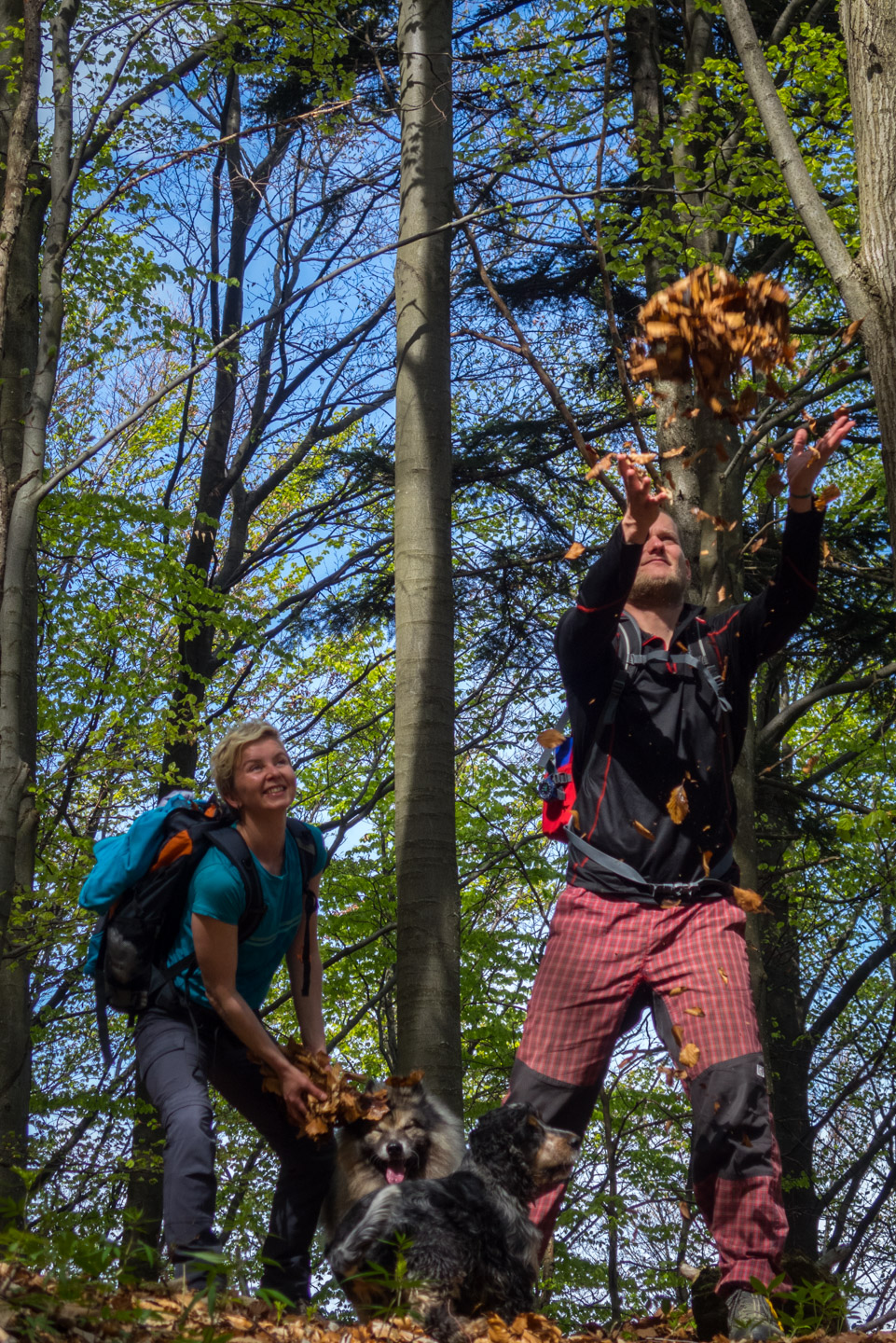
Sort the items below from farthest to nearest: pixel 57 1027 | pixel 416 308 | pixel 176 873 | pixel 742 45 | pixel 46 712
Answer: pixel 57 1027 < pixel 46 712 < pixel 416 308 < pixel 742 45 < pixel 176 873

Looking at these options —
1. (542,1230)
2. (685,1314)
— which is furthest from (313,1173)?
(685,1314)

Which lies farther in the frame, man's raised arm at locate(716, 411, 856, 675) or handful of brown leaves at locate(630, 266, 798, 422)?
handful of brown leaves at locate(630, 266, 798, 422)

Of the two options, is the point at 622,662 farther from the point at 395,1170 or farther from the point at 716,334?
the point at 395,1170

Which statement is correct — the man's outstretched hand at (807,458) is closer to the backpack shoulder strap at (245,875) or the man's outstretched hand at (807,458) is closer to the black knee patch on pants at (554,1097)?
the black knee patch on pants at (554,1097)

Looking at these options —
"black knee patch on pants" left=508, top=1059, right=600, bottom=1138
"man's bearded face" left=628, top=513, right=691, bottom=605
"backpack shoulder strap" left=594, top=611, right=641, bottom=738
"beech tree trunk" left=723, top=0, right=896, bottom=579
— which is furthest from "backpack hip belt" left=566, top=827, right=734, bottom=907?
"beech tree trunk" left=723, top=0, right=896, bottom=579

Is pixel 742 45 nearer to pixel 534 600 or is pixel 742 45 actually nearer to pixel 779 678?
pixel 534 600

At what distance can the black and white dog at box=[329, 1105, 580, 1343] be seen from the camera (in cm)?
340

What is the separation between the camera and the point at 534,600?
33.6 ft

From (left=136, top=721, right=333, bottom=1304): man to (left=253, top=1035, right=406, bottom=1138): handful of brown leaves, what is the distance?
5 centimetres

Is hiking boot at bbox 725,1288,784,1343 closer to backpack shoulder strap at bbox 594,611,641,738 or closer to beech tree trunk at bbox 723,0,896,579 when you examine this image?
backpack shoulder strap at bbox 594,611,641,738

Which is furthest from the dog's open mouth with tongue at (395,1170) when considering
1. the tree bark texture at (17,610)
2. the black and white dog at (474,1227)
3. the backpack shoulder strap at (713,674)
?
the tree bark texture at (17,610)

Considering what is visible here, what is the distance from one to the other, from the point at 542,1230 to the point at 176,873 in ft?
5.49

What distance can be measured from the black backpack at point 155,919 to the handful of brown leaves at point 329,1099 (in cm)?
47

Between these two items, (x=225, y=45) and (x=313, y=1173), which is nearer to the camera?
(x=313, y=1173)
